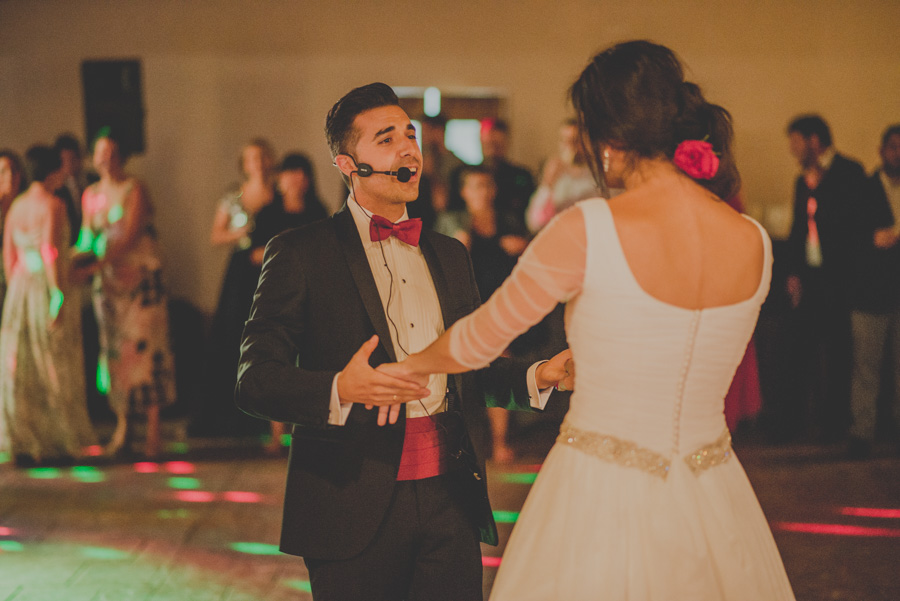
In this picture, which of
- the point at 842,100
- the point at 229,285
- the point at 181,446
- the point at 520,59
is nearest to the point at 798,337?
the point at 842,100

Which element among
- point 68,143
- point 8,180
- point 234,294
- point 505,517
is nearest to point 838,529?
point 505,517

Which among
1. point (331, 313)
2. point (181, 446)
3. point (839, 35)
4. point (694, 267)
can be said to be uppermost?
point (839, 35)

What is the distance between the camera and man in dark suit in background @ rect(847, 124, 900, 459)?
4691 mm

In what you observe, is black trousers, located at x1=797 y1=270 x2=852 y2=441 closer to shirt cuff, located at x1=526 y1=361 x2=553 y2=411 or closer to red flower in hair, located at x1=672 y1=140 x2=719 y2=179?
shirt cuff, located at x1=526 y1=361 x2=553 y2=411

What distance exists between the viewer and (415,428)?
6.05ft

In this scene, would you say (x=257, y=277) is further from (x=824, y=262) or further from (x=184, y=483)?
(x=824, y=262)

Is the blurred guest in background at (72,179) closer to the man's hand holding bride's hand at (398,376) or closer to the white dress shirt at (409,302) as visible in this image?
the white dress shirt at (409,302)

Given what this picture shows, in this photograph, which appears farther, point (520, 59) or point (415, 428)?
point (520, 59)

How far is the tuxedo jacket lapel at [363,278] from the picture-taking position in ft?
5.88

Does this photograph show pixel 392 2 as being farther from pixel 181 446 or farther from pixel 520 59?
pixel 181 446

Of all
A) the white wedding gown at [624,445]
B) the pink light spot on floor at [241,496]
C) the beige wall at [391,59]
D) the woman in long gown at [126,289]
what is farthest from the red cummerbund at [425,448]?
the beige wall at [391,59]

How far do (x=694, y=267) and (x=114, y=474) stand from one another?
4.05m

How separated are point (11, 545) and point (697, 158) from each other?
3445 mm

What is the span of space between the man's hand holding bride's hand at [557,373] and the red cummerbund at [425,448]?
9.1 inches
